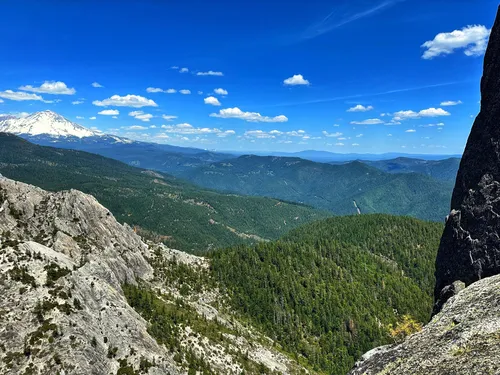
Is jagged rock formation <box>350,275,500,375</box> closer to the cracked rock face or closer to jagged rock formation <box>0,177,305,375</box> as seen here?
the cracked rock face

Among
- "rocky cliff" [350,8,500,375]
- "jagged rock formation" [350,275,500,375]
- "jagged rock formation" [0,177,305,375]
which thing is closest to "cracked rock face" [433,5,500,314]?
"rocky cliff" [350,8,500,375]

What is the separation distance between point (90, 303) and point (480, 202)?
72.7 m

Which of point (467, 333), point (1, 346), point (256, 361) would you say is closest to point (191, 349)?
point (256, 361)

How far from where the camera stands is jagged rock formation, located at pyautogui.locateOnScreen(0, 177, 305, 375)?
53.7m

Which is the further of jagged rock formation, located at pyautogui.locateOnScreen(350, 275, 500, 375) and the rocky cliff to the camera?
the rocky cliff

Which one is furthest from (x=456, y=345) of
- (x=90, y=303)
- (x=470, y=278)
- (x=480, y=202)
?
(x=90, y=303)

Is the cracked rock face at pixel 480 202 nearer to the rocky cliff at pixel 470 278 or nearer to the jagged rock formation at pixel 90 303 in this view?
the rocky cliff at pixel 470 278

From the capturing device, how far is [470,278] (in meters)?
38.3

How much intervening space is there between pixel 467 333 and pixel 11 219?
364ft

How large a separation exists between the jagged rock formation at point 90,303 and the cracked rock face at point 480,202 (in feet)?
192

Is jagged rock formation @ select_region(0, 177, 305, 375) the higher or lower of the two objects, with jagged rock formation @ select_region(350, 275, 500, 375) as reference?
lower

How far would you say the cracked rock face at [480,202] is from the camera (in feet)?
122

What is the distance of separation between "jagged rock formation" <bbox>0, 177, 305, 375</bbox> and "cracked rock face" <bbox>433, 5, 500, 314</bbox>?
5850 cm

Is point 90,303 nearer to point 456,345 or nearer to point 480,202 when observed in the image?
point 456,345
